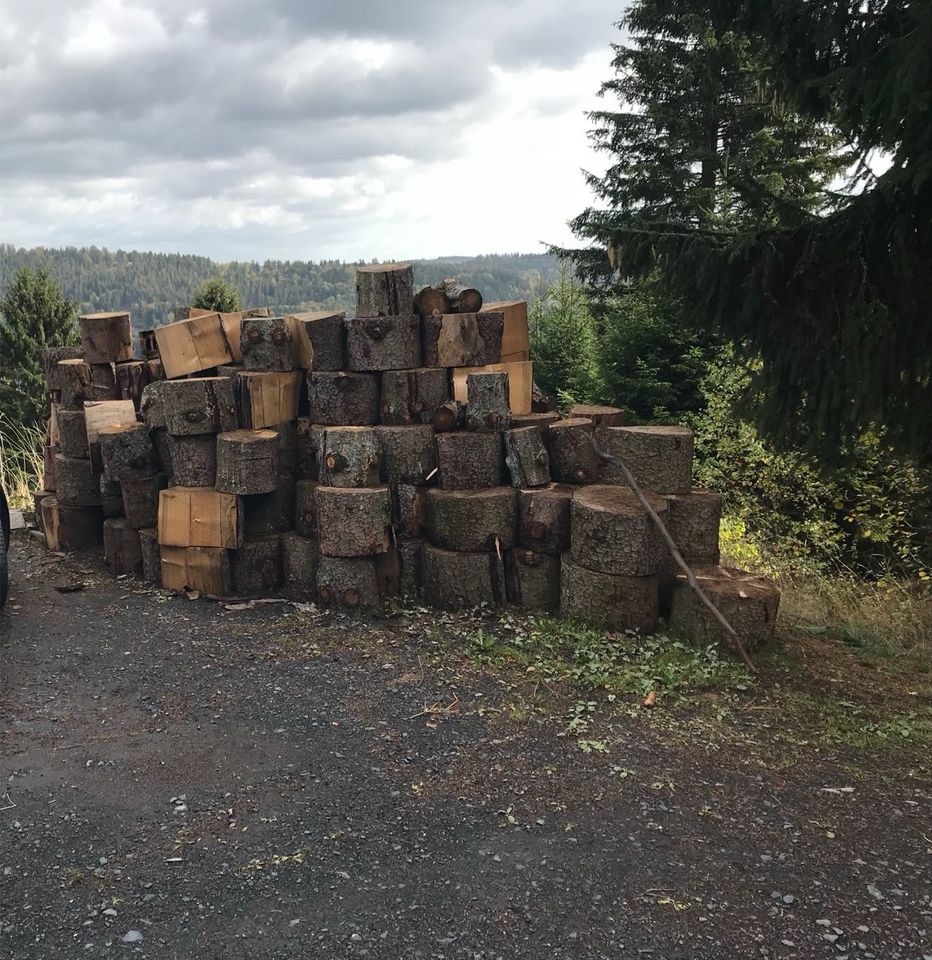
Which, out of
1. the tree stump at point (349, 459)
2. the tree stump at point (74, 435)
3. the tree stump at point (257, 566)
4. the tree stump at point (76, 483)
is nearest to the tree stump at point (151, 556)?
the tree stump at point (257, 566)

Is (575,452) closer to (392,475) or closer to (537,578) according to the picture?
(537,578)

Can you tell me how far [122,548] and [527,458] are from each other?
10.8ft

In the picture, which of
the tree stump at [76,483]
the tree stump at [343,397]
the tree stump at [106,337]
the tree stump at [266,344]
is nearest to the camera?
the tree stump at [343,397]

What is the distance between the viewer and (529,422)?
5.59m

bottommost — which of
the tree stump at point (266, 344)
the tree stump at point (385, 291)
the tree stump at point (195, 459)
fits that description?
the tree stump at point (195, 459)

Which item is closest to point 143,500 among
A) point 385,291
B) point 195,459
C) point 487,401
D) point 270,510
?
point 195,459

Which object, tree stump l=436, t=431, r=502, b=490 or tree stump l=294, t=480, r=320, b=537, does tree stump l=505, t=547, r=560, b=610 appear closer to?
tree stump l=436, t=431, r=502, b=490

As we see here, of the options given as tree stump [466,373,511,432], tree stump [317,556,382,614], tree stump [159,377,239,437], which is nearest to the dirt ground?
tree stump [317,556,382,614]

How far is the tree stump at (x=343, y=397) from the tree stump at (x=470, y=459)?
2.06ft

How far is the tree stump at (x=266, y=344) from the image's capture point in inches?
223

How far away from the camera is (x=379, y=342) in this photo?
5531 millimetres

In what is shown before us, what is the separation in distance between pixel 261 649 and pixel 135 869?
203cm

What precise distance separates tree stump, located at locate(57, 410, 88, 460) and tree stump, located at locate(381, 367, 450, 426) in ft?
9.25

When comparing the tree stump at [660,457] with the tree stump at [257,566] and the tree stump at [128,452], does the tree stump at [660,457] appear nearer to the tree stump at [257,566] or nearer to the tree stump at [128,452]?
the tree stump at [257,566]
